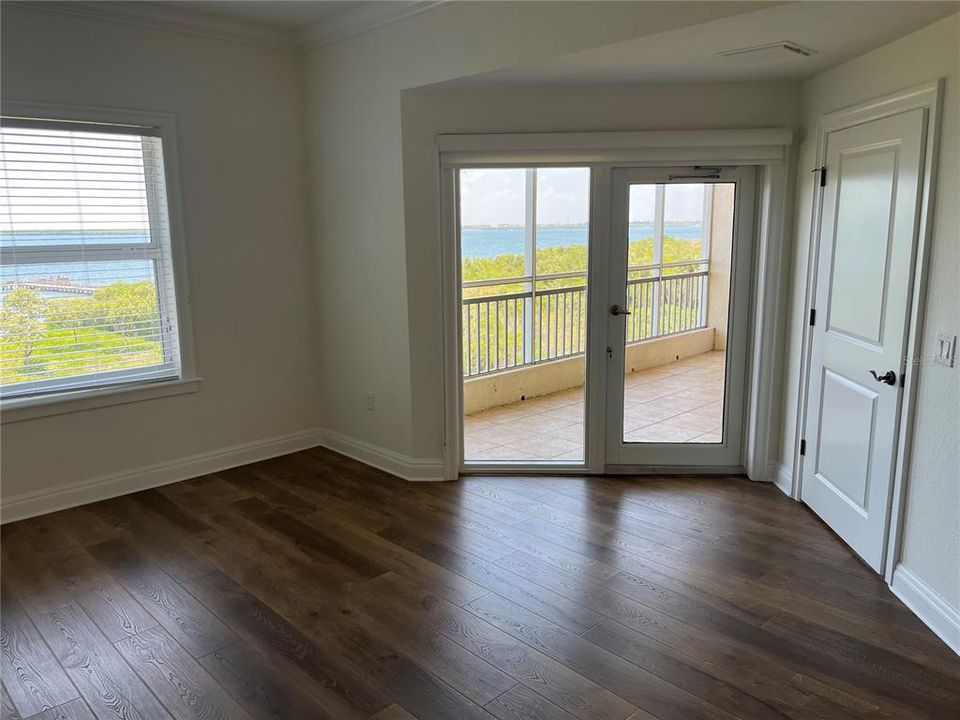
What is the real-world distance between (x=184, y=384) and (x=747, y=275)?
11.4ft

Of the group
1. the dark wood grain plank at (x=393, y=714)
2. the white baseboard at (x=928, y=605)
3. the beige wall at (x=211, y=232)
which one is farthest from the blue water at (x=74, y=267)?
the white baseboard at (x=928, y=605)

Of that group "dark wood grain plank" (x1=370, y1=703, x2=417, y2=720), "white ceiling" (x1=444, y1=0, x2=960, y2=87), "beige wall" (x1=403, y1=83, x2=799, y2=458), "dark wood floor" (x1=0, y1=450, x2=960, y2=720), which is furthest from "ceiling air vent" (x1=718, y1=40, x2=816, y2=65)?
"dark wood grain plank" (x1=370, y1=703, x2=417, y2=720)

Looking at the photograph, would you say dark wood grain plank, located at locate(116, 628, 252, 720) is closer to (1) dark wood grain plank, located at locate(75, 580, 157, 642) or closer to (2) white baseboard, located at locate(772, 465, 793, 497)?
(1) dark wood grain plank, located at locate(75, 580, 157, 642)

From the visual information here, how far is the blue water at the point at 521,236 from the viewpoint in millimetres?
4074

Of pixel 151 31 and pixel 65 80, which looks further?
pixel 151 31

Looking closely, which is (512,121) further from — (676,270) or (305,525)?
(305,525)

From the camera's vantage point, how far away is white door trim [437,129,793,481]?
12.5ft

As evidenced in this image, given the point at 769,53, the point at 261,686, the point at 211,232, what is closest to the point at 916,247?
the point at 769,53

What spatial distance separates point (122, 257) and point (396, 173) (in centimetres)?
163

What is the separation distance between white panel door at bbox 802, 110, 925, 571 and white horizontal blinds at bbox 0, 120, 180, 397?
3662 millimetres

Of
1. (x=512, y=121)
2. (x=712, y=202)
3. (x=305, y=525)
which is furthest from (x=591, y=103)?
Answer: (x=305, y=525)

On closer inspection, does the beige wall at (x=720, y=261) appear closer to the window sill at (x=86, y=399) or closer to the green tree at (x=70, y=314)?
the window sill at (x=86, y=399)

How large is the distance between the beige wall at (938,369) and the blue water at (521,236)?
124cm

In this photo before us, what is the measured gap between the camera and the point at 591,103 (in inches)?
150
